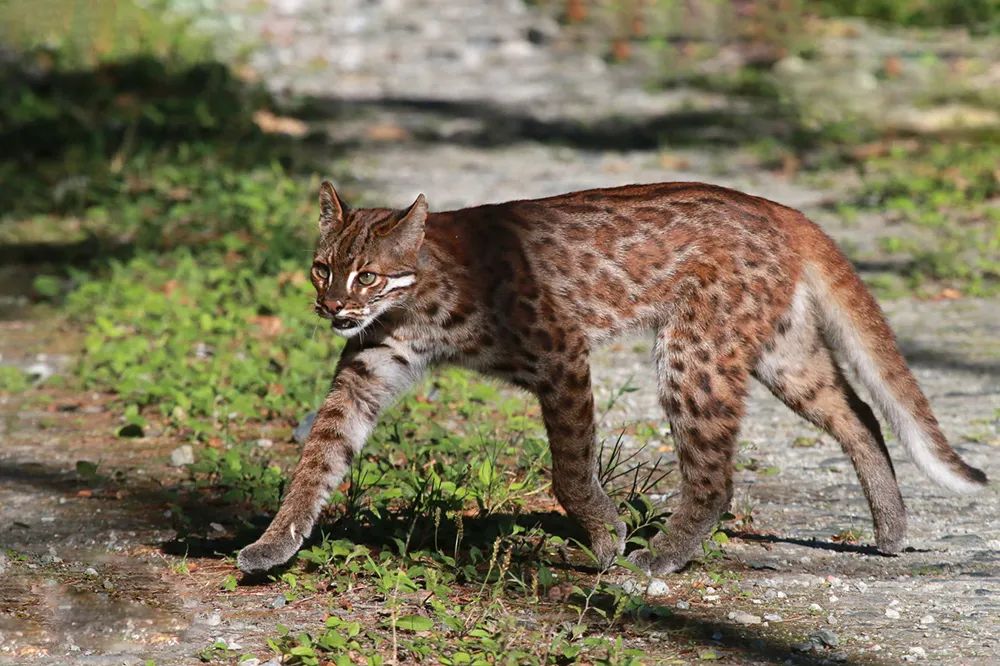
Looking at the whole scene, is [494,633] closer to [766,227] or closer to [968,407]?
[766,227]

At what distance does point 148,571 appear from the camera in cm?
616

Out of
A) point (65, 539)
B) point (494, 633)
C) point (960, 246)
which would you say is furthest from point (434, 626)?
point (960, 246)

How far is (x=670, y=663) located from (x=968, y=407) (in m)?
3.80

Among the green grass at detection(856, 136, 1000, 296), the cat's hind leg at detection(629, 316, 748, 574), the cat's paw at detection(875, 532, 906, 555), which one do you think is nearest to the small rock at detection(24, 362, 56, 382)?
the cat's hind leg at detection(629, 316, 748, 574)

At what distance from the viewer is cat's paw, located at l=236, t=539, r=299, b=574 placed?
5777 millimetres

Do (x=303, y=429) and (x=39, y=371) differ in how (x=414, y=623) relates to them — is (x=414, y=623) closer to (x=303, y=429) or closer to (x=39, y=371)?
(x=303, y=429)

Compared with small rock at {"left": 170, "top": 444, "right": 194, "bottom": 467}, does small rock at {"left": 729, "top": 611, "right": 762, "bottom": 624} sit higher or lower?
higher

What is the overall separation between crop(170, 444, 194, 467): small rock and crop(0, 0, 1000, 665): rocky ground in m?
0.06

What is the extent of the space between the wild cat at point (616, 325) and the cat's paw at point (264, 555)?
2.4 inches

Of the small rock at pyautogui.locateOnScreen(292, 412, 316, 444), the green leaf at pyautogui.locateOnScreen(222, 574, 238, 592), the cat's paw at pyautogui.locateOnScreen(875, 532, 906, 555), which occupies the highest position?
the cat's paw at pyautogui.locateOnScreen(875, 532, 906, 555)

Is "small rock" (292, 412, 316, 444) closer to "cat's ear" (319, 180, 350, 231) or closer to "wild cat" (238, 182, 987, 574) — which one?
"wild cat" (238, 182, 987, 574)

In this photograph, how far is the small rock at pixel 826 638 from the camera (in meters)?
5.53

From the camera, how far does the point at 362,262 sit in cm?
601

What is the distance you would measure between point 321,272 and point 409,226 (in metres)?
0.39
